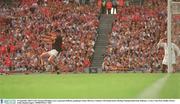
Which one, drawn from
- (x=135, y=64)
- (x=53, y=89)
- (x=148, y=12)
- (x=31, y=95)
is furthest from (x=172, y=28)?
(x=148, y=12)

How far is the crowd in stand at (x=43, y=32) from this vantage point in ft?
75.9

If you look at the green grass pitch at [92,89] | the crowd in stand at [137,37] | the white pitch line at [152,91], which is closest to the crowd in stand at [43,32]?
the crowd in stand at [137,37]

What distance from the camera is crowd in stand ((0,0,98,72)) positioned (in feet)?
75.9

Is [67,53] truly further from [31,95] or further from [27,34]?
[31,95]

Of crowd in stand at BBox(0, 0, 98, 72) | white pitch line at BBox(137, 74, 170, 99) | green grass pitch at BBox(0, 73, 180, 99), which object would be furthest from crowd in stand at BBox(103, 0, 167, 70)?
white pitch line at BBox(137, 74, 170, 99)

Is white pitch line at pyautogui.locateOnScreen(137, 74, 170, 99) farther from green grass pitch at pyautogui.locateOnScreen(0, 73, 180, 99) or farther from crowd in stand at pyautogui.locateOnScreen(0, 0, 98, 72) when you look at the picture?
crowd in stand at pyautogui.locateOnScreen(0, 0, 98, 72)

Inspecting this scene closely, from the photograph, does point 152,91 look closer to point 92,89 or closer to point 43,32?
point 92,89

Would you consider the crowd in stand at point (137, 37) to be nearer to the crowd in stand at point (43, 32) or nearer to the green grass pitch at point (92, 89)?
the crowd in stand at point (43, 32)

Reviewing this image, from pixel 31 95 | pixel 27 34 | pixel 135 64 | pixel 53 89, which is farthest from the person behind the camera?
pixel 27 34

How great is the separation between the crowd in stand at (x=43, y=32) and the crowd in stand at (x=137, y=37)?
1.12m

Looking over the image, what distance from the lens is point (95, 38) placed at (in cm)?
2486

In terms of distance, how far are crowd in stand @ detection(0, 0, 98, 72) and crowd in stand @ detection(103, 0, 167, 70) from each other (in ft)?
3.68

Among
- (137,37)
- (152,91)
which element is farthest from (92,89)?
(137,37)

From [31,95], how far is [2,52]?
50.6ft
